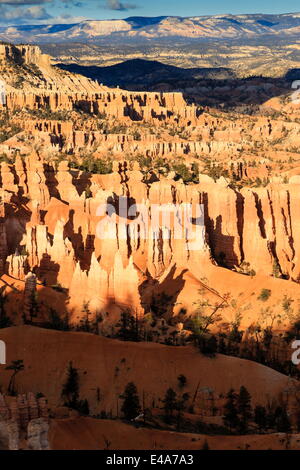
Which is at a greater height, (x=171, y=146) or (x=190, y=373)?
(x=171, y=146)

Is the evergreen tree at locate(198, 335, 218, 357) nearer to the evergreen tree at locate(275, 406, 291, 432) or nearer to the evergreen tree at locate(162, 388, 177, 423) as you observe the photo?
the evergreen tree at locate(162, 388, 177, 423)

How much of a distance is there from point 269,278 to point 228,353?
11297 mm

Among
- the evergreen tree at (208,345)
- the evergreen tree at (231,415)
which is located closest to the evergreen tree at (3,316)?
the evergreen tree at (208,345)

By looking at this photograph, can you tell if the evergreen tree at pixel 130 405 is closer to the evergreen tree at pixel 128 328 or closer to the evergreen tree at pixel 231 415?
the evergreen tree at pixel 231 415

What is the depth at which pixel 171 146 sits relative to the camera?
132625 millimetres

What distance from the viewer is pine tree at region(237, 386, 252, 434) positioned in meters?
34.7

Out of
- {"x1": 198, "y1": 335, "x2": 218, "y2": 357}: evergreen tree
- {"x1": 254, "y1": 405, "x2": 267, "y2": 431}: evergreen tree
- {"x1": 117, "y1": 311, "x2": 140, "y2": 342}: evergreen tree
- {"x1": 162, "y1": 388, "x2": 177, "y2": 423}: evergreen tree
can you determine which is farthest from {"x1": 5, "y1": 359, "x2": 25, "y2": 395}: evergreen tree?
{"x1": 254, "y1": 405, "x2": 267, "y2": 431}: evergreen tree

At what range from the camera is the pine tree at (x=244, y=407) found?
34.7m

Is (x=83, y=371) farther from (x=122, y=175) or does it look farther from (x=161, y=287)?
(x=122, y=175)

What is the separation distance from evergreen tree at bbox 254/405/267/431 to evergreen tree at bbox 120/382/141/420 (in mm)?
6100

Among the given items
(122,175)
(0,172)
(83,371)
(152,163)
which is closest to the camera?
(83,371)
